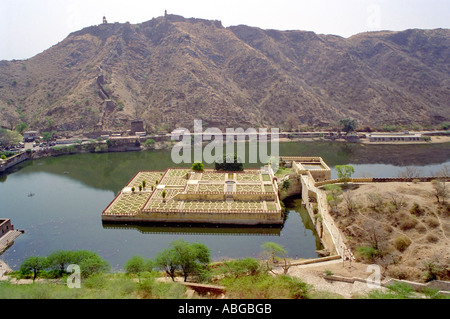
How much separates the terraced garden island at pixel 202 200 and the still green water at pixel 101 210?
1155 mm

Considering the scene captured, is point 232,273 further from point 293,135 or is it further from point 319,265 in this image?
point 293,135

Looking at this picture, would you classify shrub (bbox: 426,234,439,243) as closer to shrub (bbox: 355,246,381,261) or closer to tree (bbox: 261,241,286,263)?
shrub (bbox: 355,246,381,261)

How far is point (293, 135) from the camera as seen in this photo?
86000 millimetres

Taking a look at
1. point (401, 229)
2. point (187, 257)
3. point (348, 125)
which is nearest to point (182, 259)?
point (187, 257)

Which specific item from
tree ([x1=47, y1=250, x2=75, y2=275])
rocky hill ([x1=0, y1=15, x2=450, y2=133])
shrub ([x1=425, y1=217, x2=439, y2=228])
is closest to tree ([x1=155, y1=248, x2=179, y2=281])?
tree ([x1=47, y1=250, x2=75, y2=275])

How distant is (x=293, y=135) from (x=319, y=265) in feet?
205

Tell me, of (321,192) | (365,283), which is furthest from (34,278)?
(321,192)

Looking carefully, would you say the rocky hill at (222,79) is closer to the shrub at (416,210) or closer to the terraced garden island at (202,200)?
the terraced garden island at (202,200)

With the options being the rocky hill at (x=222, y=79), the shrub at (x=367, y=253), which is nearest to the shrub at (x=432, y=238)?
the shrub at (x=367, y=253)

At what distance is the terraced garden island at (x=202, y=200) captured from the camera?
117 feet

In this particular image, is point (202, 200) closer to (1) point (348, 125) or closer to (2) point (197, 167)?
(2) point (197, 167)

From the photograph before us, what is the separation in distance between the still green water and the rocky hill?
88.2 feet

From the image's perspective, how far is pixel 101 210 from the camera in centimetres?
4075

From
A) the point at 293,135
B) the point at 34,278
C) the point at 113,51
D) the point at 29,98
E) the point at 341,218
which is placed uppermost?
the point at 113,51
